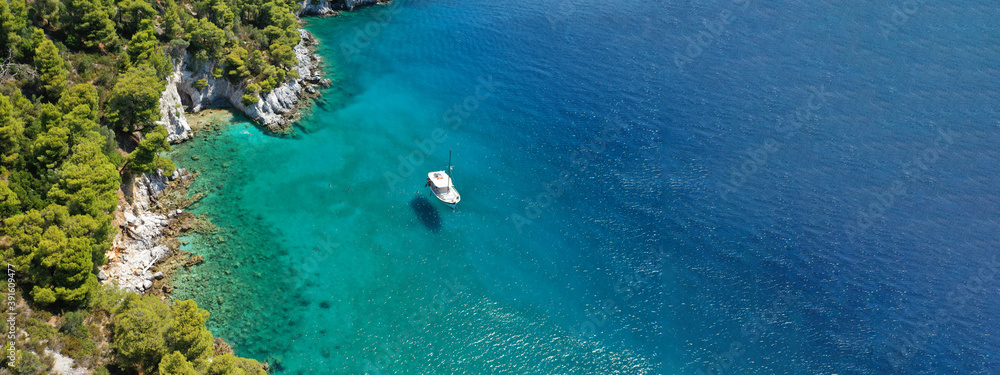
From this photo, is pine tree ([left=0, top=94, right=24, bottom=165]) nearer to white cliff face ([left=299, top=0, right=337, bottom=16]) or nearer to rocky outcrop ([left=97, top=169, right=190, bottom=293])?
rocky outcrop ([left=97, top=169, right=190, bottom=293])

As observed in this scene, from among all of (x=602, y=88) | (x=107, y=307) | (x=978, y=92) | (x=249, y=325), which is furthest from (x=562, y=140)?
(x=978, y=92)

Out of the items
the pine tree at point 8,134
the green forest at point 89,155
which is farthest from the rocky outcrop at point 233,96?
the pine tree at point 8,134

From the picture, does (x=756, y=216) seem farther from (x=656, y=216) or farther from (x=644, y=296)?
(x=644, y=296)

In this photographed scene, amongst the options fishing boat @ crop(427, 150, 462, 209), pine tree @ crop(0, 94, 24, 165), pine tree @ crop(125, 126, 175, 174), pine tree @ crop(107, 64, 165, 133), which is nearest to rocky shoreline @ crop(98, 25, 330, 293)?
pine tree @ crop(125, 126, 175, 174)

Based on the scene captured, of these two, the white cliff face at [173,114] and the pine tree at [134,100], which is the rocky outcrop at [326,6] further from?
the pine tree at [134,100]

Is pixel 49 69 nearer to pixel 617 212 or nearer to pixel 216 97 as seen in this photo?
pixel 216 97

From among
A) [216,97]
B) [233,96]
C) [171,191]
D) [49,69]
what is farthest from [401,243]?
[49,69]
